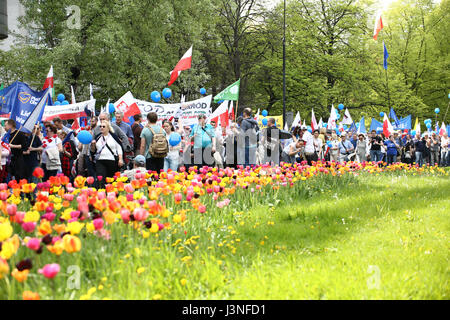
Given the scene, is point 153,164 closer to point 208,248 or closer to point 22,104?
point 22,104

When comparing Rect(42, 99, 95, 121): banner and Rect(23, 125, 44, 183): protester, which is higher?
Rect(42, 99, 95, 121): banner

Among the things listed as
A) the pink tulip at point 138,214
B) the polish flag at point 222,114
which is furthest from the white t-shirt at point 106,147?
the polish flag at point 222,114

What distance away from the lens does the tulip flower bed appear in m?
2.94

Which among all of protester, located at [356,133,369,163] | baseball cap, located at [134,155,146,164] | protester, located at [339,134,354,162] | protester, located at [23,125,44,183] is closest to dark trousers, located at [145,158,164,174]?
baseball cap, located at [134,155,146,164]

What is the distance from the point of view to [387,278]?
3.45m

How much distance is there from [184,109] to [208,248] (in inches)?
414

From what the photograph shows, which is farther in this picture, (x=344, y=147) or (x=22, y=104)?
(x=344, y=147)

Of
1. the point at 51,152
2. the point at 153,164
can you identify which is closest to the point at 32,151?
the point at 51,152

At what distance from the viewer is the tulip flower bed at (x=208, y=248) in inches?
116

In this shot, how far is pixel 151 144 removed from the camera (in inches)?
333

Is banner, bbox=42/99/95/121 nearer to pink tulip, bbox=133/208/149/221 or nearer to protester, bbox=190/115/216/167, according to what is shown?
protester, bbox=190/115/216/167
